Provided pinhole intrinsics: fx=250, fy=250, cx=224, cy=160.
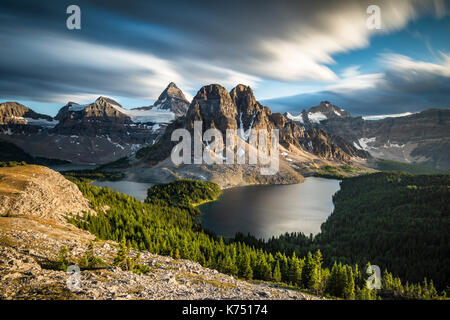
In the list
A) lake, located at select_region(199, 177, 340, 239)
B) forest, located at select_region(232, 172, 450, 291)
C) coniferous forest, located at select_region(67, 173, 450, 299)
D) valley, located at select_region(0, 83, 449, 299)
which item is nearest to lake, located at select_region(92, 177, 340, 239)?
lake, located at select_region(199, 177, 340, 239)

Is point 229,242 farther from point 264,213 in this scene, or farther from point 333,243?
point 264,213

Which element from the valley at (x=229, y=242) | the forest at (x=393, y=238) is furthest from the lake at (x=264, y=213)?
the forest at (x=393, y=238)

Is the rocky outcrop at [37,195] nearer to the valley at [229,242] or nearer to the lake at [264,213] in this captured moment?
the valley at [229,242]

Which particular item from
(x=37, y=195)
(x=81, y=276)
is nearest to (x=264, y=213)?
(x=37, y=195)

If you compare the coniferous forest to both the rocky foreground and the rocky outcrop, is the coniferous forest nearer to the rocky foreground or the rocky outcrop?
the rocky outcrop
